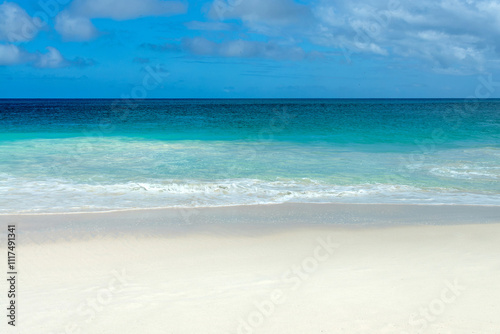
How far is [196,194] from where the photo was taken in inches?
370

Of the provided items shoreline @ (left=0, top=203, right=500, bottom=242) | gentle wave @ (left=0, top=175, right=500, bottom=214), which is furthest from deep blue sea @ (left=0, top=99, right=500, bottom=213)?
shoreline @ (left=0, top=203, right=500, bottom=242)

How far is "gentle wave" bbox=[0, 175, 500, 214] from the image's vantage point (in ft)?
27.5

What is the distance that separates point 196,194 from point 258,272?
181 inches

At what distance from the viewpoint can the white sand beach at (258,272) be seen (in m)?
Answer: 3.89

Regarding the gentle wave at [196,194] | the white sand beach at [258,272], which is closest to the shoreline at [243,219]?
the white sand beach at [258,272]

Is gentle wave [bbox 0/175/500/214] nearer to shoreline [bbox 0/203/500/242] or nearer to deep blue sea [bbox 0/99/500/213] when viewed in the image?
deep blue sea [bbox 0/99/500/213]

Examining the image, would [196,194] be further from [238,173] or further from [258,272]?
[258,272]

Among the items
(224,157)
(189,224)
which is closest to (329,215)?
(189,224)

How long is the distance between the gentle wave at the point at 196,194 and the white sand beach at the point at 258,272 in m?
0.81

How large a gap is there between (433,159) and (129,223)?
443 inches

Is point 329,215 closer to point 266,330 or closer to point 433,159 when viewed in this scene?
point 266,330

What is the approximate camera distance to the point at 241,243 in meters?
6.10

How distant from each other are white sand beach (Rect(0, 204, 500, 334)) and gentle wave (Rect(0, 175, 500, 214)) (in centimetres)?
81

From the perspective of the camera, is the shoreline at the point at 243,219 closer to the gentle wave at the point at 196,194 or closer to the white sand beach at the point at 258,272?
the white sand beach at the point at 258,272
